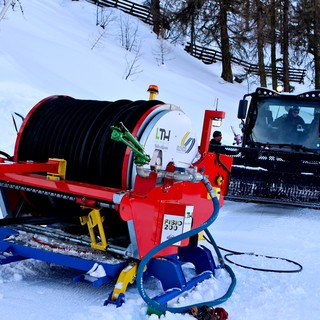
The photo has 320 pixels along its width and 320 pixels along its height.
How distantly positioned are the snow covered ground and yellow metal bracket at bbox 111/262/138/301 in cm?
10

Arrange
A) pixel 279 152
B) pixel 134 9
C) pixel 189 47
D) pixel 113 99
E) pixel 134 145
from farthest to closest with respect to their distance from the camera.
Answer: pixel 189 47
pixel 134 9
pixel 113 99
pixel 279 152
pixel 134 145

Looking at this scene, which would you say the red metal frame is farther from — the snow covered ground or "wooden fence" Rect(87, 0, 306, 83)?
"wooden fence" Rect(87, 0, 306, 83)

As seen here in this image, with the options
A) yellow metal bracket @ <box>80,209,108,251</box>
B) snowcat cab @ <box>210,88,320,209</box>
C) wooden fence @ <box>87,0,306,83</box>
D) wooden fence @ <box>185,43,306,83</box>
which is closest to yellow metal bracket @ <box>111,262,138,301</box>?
yellow metal bracket @ <box>80,209,108,251</box>

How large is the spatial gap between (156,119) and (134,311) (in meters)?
1.49

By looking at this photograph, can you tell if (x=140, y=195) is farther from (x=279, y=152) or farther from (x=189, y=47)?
(x=189, y=47)

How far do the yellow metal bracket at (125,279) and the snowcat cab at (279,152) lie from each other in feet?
15.2

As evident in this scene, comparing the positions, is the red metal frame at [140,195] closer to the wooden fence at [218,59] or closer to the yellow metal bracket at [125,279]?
the yellow metal bracket at [125,279]

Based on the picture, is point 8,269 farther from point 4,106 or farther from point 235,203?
point 4,106

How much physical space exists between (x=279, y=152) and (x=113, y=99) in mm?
8364

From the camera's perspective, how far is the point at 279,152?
8.62 metres

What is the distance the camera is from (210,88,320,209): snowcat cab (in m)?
8.09

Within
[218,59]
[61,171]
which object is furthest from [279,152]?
[218,59]

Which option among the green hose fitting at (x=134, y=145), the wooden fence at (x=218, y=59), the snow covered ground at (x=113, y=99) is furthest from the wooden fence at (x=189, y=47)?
the green hose fitting at (x=134, y=145)

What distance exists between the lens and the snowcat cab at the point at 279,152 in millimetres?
8094
